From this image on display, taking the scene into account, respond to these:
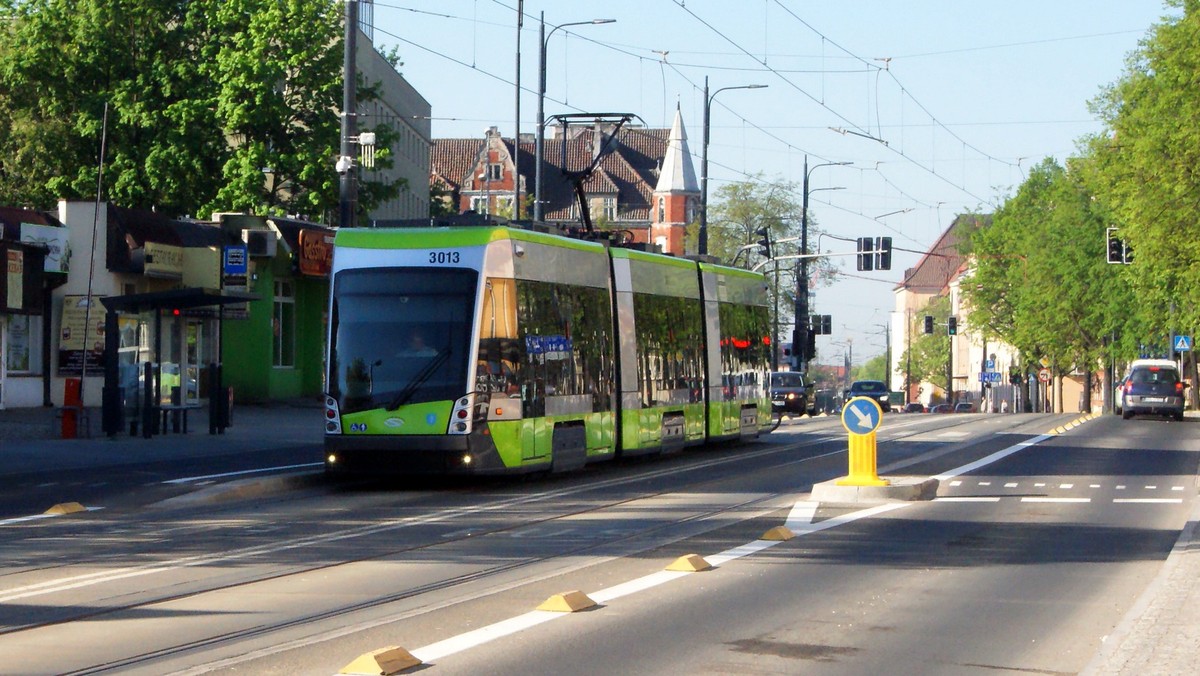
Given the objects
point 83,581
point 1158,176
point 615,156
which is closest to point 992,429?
point 1158,176

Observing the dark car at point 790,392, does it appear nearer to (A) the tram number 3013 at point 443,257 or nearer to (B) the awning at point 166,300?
(B) the awning at point 166,300

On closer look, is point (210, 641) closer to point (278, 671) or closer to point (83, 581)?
point (278, 671)

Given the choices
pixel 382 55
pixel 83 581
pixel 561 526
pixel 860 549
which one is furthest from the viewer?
pixel 382 55

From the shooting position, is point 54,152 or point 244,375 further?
point 54,152

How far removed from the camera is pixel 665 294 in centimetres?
2695

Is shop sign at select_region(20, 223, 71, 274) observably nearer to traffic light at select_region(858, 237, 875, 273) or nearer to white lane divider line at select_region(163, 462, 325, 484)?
white lane divider line at select_region(163, 462, 325, 484)

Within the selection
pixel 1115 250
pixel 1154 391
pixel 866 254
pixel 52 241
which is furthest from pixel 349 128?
pixel 1154 391

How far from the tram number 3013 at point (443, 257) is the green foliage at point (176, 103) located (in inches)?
1324

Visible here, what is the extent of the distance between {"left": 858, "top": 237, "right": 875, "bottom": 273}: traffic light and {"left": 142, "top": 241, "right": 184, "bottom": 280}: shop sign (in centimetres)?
2318

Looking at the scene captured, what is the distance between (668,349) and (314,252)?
2424 centimetres

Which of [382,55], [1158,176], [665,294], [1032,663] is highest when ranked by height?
[382,55]

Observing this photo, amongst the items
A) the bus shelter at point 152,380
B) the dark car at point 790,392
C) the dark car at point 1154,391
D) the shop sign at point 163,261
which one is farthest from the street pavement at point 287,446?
the dark car at point 1154,391

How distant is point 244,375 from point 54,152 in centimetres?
1361

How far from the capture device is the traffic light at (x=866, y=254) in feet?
184
